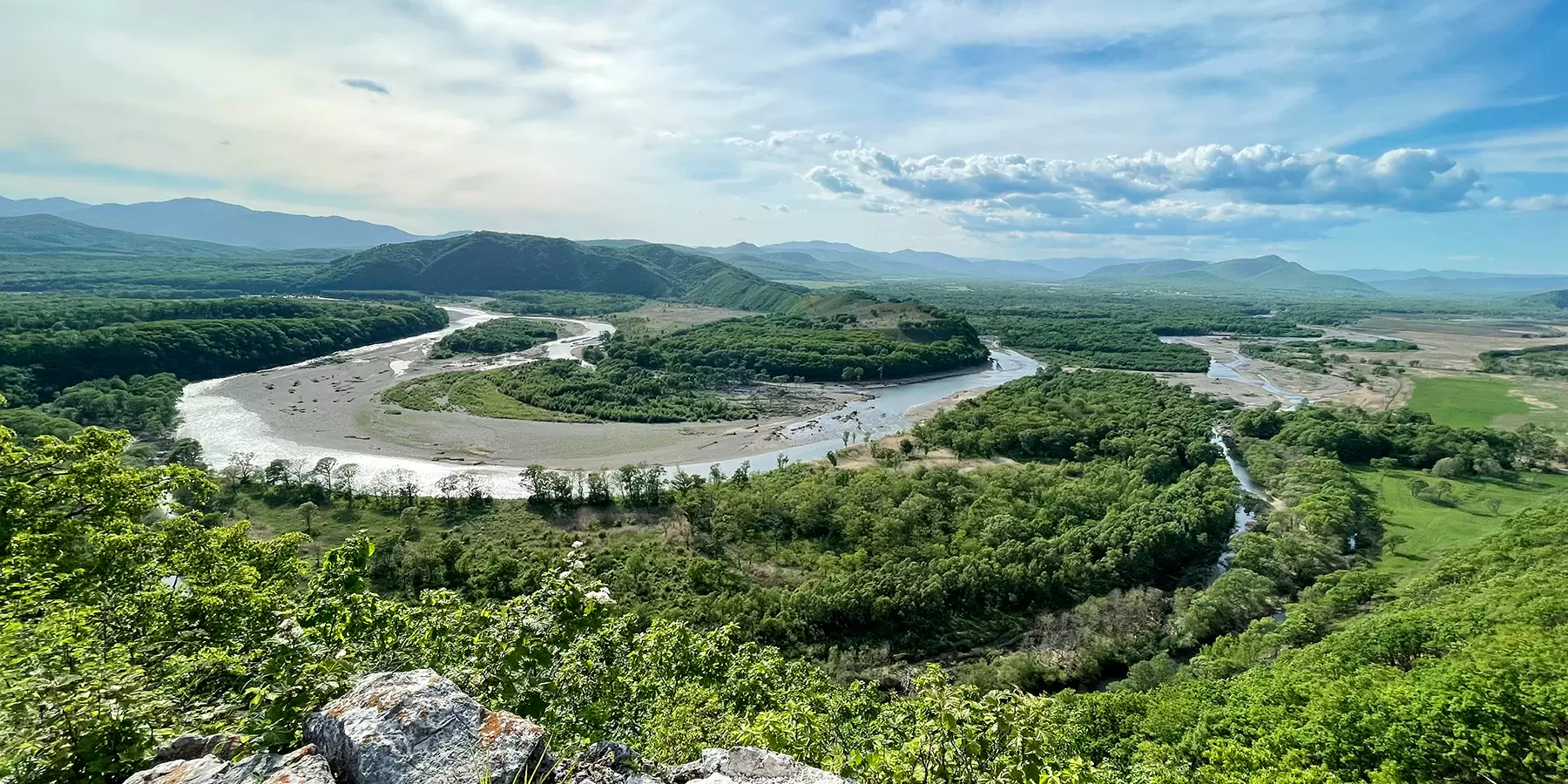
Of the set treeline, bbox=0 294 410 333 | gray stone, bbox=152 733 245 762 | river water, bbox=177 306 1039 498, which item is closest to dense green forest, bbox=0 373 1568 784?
gray stone, bbox=152 733 245 762

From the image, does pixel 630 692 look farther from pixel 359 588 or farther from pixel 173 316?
pixel 173 316

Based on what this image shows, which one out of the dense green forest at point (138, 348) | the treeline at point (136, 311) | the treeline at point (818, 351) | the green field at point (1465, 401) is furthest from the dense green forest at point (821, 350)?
the treeline at point (136, 311)

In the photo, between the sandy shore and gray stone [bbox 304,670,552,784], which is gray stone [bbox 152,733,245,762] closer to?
gray stone [bbox 304,670,552,784]

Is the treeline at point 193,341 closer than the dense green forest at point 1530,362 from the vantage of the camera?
Yes

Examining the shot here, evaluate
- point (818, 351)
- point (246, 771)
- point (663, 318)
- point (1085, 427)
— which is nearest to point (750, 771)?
point (246, 771)

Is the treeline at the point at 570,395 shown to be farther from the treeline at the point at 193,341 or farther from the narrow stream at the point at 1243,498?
the narrow stream at the point at 1243,498

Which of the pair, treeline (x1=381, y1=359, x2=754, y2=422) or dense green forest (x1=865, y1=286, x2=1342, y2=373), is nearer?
treeline (x1=381, y1=359, x2=754, y2=422)
